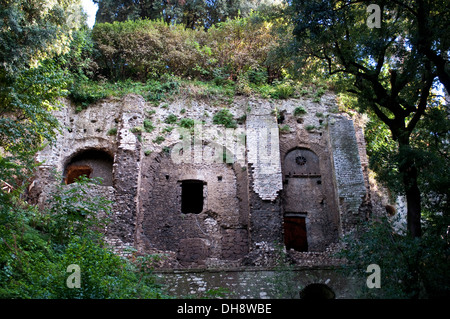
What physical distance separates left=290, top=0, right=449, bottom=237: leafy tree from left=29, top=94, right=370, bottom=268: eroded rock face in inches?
163

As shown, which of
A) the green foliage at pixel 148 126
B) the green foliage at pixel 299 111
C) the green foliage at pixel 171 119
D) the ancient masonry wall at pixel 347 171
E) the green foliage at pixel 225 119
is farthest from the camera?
the green foliage at pixel 299 111

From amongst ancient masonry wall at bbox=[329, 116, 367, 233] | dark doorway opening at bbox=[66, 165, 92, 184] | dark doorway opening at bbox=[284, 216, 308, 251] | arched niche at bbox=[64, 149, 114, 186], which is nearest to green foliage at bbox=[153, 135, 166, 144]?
arched niche at bbox=[64, 149, 114, 186]

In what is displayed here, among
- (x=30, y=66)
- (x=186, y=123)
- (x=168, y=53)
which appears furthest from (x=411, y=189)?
(x=168, y=53)

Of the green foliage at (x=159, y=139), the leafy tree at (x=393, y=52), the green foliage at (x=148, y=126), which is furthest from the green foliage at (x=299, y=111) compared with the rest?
the green foliage at (x=148, y=126)

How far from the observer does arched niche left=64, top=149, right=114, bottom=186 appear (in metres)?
17.7

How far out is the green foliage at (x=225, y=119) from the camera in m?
18.2

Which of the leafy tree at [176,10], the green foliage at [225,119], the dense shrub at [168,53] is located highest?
the leafy tree at [176,10]

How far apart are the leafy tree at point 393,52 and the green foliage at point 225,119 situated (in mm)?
4864

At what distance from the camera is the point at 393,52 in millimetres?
13000

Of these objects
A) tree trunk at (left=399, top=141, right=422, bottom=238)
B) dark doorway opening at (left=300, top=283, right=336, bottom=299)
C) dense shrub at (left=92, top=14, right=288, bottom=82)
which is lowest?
dark doorway opening at (left=300, top=283, right=336, bottom=299)

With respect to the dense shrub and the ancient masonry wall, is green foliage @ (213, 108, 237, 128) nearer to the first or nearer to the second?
the dense shrub

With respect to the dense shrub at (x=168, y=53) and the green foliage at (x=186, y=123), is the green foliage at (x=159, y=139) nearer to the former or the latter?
the green foliage at (x=186, y=123)
